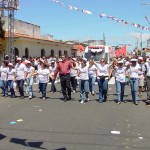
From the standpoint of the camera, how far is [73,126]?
918cm

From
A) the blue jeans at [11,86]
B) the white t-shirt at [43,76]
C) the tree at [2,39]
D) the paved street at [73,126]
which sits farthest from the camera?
the tree at [2,39]

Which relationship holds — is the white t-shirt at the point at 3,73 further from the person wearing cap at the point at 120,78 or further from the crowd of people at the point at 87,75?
the person wearing cap at the point at 120,78

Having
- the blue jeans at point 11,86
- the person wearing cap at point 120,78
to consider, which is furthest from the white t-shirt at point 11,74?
the person wearing cap at point 120,78

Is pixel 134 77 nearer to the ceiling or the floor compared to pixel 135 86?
nearer to the ceiling

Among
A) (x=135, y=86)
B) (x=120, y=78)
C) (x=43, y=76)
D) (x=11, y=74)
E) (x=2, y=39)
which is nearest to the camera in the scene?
(x=135, y=86)

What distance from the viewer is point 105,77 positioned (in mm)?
14047

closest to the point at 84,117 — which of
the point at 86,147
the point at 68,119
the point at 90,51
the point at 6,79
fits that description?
the point at 68,119

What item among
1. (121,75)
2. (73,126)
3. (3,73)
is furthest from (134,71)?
(3,73)

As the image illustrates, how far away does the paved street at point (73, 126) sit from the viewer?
7.34 m

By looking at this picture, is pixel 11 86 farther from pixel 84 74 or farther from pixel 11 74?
pixel 84 74

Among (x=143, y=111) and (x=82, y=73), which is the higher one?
(x=82, y=73)

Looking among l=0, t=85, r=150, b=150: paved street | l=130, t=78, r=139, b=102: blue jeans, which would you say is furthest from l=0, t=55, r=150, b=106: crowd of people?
l=0, t=85, r=150, b=150: paved street

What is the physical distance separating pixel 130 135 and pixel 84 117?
2.56 metres

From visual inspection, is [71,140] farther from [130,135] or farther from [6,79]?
[6,79]
